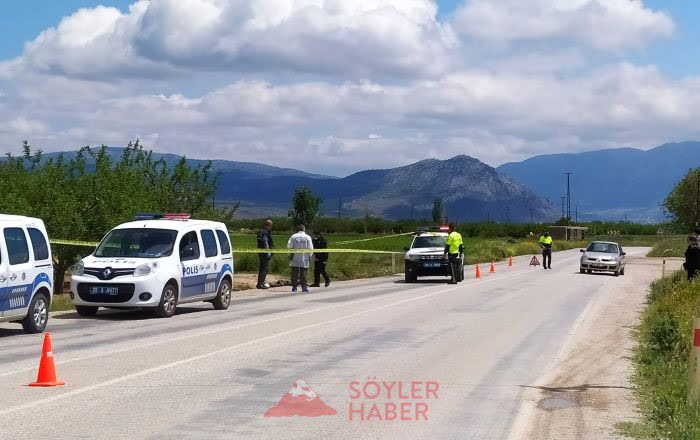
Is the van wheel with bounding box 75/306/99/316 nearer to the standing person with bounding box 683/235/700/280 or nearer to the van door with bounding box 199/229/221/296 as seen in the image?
the van door with bounding box 199/229/221/296

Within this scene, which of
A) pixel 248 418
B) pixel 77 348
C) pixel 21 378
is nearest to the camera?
pixel 248 418

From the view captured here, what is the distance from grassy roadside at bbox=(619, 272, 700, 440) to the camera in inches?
351

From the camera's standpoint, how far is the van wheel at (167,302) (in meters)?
19.9

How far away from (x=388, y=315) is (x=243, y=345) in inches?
246

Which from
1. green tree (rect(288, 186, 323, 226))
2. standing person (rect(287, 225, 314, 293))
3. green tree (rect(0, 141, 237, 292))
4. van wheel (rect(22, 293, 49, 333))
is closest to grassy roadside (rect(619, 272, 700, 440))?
van wheel (rect(22, 293, 49, 333))

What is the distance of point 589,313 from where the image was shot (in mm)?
22734

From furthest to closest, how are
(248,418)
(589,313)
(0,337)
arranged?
(589,313) < (0,337) < (248,418)

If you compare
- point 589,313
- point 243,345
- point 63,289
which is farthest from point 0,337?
point 63,289

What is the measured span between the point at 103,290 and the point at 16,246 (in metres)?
3.50

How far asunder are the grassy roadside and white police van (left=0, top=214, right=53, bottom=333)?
9257 mm

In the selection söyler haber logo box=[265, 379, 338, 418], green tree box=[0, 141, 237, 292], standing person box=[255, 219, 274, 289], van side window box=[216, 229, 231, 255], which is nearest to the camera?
söyler haber logo box=[265, 379, 338, 418]

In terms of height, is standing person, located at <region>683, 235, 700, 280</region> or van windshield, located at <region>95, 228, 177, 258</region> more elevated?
van windshield, located at <region>95, 228, 177, 258</region>

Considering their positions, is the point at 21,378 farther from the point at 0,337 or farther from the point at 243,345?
the point at 0,337

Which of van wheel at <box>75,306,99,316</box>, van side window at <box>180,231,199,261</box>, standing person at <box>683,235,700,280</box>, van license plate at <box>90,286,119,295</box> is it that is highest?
van side window at <box>180,231,199,261</box>
